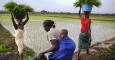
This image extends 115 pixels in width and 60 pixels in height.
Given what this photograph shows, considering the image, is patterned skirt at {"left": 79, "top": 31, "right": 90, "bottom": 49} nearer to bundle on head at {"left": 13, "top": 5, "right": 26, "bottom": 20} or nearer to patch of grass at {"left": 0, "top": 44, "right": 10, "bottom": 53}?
bundle on head at {"left": 13, "top": 5, "right": 26, "bottom": 20}

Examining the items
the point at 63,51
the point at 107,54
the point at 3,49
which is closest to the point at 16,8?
the point at 3,49

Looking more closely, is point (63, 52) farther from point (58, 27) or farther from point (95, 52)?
point (58, 27)

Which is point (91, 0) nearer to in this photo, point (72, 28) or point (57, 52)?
point (57, 52)

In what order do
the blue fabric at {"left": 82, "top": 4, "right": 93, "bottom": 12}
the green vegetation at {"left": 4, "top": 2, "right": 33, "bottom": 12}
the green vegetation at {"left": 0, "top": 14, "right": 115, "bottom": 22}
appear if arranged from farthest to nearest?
the green vegetation at {"left": 0, "top": 14, "right": 115, "bottom": 22}
the blue fabric at {"left": 82, "top": 4, "right": 93, "bottom": 12}
the green vegetation at {"left": 4, "top": 2, "right": 33, "bottom": 12}

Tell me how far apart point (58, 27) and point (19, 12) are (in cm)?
472

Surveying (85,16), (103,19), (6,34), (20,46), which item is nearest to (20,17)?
(20,46)

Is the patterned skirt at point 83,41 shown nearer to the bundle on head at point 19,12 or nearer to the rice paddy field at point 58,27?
the bundle on head at point 19,12

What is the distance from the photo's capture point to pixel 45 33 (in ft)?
40.1

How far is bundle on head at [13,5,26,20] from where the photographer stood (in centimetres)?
806

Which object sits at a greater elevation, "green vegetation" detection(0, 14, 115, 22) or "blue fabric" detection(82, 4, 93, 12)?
"blue fabric" detection(82, 4, 93, 12)

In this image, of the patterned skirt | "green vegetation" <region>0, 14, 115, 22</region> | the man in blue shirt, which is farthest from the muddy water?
the man in blue shirt

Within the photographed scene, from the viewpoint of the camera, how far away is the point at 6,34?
430 inches

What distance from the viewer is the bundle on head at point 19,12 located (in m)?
8.06

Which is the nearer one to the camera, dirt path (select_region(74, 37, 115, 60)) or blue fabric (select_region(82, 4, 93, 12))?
blue fabric (select_region(82, 4, 93, 12))
